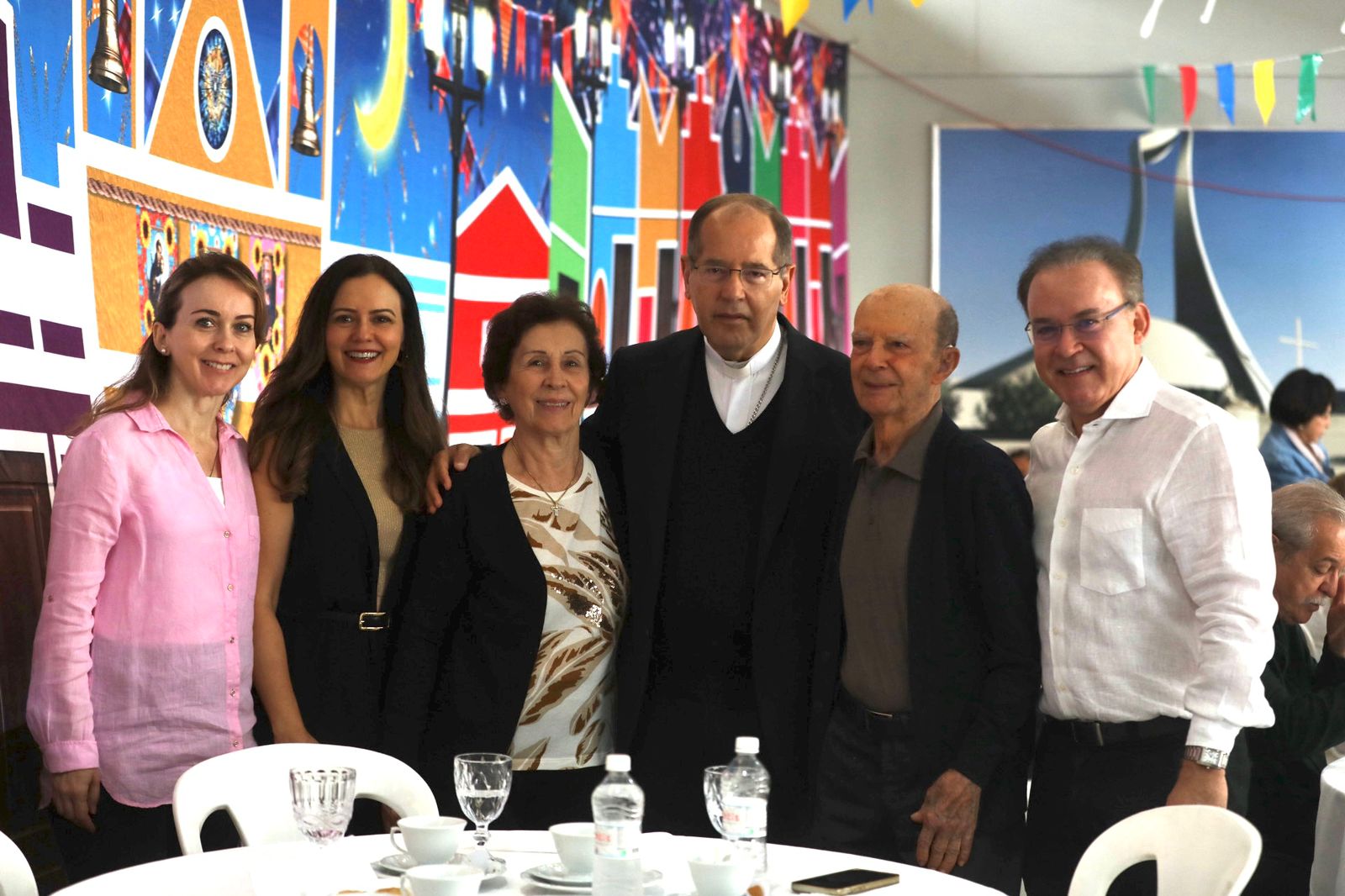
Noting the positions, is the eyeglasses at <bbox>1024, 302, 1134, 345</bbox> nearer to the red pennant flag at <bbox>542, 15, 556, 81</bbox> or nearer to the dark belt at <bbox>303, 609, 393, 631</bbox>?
the dark belt at <bbox>303, 609, 393, 631</bbox>

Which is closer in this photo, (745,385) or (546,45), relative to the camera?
(745,385)

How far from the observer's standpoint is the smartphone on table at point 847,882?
200 cm

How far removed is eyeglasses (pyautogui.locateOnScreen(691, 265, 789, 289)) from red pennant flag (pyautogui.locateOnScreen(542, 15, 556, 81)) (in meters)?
2.70

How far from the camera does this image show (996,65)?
331 inches

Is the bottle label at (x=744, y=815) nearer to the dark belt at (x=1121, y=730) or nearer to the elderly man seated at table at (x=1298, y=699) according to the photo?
the dark belt at (x=1121, y=730)

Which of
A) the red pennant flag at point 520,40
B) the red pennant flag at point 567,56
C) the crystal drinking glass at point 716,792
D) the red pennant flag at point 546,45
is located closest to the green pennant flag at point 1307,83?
the red pennant flag at point 567,56

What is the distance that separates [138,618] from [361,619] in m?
0.45

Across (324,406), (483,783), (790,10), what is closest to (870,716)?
(483,783)

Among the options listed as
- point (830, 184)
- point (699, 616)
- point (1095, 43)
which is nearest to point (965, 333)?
point (830, 184)

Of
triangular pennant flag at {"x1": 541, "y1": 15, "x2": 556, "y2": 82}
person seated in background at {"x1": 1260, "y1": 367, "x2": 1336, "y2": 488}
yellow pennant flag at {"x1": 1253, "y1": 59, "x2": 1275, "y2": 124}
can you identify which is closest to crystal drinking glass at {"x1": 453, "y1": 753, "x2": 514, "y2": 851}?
triangular pennant flag at {"x1": 541, "y1": 15, "x2": 556, "y2": 82}

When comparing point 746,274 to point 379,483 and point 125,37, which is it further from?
point 125,37

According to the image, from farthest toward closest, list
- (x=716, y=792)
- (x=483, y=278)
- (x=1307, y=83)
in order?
1. (x=1307, y=83)
2. (x=483, y=278)
3. (x=716, y=792)

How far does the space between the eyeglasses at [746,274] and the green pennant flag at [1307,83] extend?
6.13 metres

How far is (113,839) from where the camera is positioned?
8.79 ft
